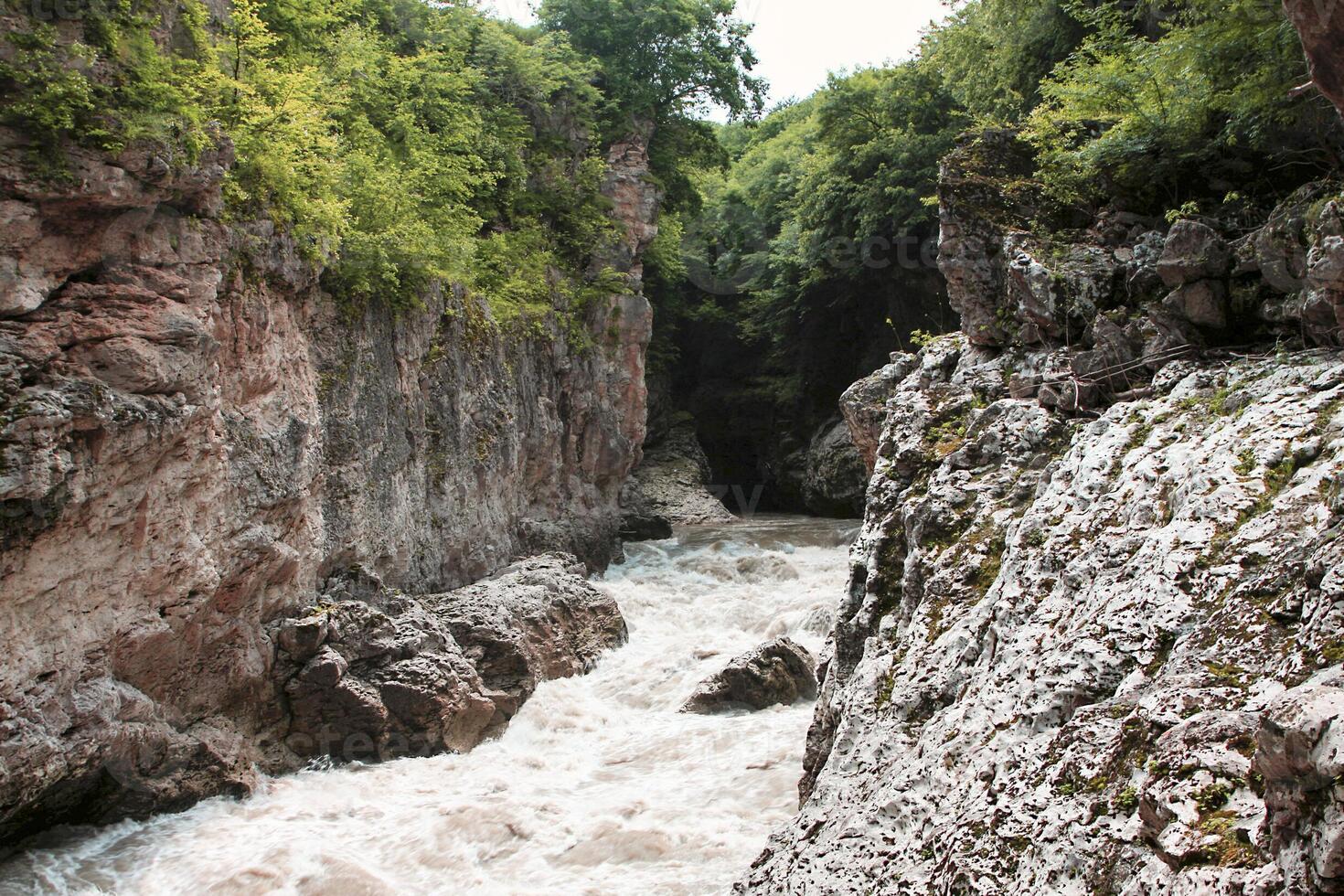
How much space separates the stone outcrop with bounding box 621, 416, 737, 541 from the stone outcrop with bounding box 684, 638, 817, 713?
1153 centimetres

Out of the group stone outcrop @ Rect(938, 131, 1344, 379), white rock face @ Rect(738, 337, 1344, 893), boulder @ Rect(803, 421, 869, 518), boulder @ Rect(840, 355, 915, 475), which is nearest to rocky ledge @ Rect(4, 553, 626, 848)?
boulder @ Rect(840, 355, 915, 475)

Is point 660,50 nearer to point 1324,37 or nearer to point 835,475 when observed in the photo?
point 835,475

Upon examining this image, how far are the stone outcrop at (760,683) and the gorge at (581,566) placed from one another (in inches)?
2.1

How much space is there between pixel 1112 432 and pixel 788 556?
14.7 m

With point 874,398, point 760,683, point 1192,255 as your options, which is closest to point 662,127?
point 874,398

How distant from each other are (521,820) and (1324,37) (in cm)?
845

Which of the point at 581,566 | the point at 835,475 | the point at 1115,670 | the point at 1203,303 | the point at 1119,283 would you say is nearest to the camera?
the point at 1115,670

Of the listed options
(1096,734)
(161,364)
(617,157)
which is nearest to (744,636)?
(161,364)

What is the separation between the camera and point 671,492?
29.4m

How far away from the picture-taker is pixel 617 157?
981 inches

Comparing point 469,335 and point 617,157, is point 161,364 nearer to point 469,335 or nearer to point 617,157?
point 469,335

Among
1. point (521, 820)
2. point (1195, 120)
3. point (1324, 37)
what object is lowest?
point (521, 820)

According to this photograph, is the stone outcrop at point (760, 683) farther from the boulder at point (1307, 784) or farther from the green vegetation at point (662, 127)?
the boulder at point (1307, 784)

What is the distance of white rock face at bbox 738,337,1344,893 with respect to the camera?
123 inches
